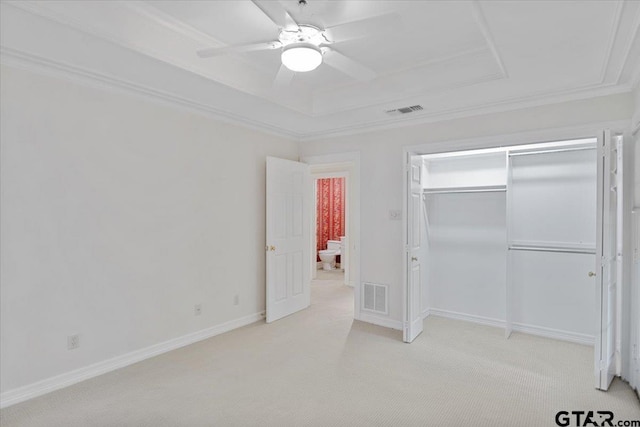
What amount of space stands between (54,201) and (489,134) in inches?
159

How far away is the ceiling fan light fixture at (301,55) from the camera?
2211 mm

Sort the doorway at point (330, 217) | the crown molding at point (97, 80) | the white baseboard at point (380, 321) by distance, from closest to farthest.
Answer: the crown molding at point (97, 80) → the white baseboard at point (380, 321) → the doorway at point (330, 217)

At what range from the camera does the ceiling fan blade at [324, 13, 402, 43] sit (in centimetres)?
189

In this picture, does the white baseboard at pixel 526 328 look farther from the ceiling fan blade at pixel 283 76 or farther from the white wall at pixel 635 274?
the ceiling fan blade at pixel 283 76

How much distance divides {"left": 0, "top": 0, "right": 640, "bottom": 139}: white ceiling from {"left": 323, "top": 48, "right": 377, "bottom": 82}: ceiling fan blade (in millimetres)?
251

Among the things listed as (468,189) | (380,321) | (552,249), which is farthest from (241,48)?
(552,249)

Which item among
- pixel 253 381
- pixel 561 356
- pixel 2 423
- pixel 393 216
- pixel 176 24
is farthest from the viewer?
pixel 393 216

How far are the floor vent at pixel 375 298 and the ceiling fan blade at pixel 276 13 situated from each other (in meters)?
3.32

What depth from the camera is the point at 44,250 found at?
2.79 meters

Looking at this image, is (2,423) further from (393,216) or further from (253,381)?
(393,216)

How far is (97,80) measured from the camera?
304 centimetres

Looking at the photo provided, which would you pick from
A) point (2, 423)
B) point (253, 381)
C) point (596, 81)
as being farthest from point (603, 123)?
point (2, 423)

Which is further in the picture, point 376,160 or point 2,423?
point 376,160

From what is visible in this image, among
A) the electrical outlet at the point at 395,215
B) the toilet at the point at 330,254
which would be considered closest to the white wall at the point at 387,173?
the electrical outlet at the point at 395,215
